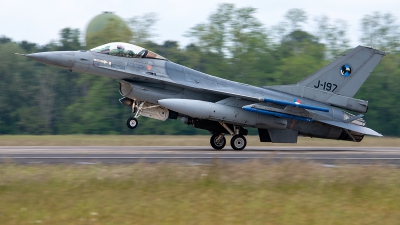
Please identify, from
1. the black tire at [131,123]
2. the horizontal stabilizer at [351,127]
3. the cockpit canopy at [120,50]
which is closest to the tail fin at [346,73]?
the horizontal stabilizer at [351,127]

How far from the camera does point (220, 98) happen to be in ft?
61.9

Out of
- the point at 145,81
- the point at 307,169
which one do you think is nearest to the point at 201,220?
the point at 307,169

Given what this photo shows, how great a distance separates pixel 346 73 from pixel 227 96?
4.20m

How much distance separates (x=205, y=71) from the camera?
46.7 meters

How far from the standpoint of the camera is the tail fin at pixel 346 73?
1945 cm

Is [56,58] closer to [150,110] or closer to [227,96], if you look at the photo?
[150,110]

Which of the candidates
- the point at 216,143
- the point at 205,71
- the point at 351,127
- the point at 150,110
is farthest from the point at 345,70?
the point at 205,71

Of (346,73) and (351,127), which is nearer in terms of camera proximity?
(351,127)

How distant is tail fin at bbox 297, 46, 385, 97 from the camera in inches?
766

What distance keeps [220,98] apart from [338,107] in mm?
4205

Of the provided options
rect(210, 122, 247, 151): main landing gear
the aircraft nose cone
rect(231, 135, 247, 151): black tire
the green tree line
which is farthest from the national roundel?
the green tree line

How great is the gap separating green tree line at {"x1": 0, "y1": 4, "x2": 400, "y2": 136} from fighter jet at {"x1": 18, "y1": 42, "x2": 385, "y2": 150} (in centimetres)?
2389

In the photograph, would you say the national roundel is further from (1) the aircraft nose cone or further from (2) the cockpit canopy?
(1) the aircraft nose cone

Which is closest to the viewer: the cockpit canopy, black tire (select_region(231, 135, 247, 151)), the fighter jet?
the fighter jet
